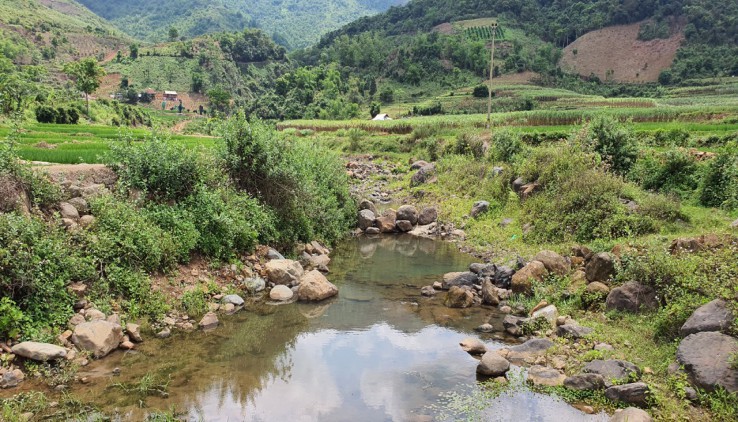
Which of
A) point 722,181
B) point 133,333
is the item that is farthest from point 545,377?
point 722,181

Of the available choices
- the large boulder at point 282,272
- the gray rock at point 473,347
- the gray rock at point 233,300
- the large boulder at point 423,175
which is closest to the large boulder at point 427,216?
the large boulder at point 423,175

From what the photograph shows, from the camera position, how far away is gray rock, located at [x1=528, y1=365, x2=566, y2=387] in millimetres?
10180

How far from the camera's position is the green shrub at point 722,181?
1684 centimetres

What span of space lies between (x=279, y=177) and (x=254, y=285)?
16.1 feet

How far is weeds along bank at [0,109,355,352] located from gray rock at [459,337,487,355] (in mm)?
7289

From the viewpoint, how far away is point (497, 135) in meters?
30.3

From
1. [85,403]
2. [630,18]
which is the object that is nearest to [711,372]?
[85,403]

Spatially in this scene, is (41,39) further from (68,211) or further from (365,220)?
(68,211)

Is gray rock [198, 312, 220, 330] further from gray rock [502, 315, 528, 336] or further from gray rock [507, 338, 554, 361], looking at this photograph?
gray rock [502, 315, 528, 336]

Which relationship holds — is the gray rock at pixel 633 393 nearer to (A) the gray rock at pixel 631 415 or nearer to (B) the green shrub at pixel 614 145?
(A) the gray rock at pixel 631 415

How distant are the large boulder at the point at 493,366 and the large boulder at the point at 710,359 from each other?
3287mm

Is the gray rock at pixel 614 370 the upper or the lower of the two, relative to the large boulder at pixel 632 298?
lower

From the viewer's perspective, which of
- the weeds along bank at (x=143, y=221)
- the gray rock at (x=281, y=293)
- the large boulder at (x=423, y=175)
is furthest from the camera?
the large boulder at (x=423, y=175)

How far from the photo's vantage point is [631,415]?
27.7 feet
